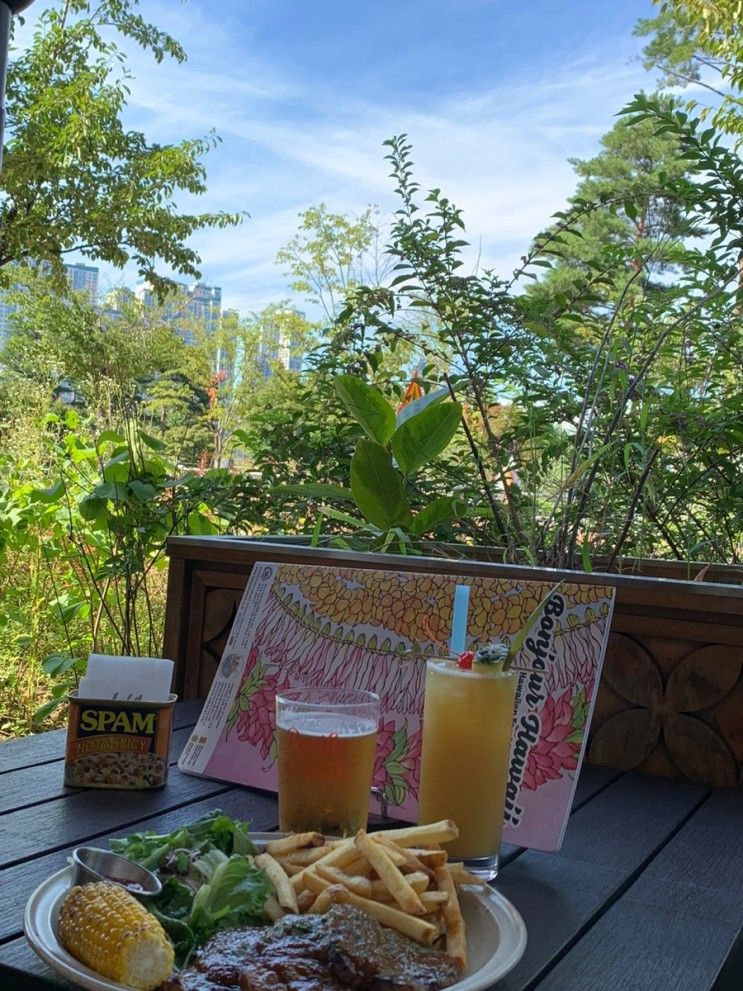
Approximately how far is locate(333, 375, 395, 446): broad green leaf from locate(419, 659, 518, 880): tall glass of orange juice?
0.91 meters

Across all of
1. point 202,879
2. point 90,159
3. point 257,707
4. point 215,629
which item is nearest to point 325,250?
point 90,159

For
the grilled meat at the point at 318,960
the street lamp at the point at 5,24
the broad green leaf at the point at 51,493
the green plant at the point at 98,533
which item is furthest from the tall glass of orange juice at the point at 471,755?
the broad green leaf at the point at 51,493

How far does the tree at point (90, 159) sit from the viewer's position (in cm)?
1010

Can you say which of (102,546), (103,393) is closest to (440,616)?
(102,546)

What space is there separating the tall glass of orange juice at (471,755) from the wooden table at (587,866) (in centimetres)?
4

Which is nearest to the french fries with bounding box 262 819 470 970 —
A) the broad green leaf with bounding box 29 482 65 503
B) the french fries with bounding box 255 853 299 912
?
the french fries with bounding box 255 853 299 912

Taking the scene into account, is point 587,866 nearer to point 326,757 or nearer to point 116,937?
point 326,757

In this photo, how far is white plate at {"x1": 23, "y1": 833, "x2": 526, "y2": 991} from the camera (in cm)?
60

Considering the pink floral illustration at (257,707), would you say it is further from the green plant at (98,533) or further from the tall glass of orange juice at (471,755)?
the green plant at (98,533)

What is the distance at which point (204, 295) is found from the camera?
17.5m

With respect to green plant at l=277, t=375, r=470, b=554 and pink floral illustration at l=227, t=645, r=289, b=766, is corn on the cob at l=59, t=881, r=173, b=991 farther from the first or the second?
green plant at l=277, t=375, r=470, b=554

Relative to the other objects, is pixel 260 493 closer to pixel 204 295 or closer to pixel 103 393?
pixel 103 393

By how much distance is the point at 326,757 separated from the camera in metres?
0.91

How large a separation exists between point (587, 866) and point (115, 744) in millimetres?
501
